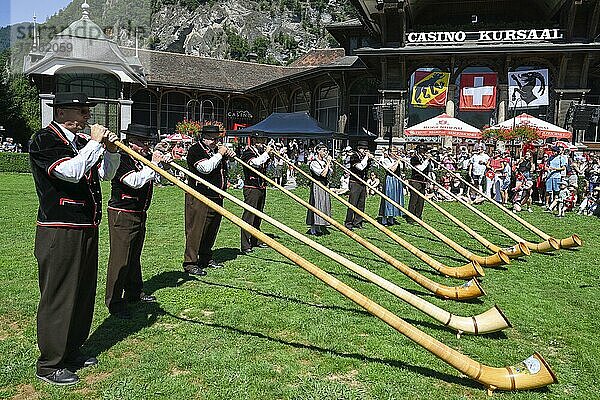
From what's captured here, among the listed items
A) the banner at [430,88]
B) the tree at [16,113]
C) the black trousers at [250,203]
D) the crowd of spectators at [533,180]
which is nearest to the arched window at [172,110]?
the tree at [16,113]

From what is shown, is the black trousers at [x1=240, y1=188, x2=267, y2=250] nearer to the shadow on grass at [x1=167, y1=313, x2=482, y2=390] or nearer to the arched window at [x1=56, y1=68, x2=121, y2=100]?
the shadow on grass at [x1=167, y1=313, x2=482, y2=390]

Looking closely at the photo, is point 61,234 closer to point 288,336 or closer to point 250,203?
point 288,336

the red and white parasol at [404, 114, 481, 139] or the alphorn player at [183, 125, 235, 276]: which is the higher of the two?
the red and white parasol at [404, 114, 481, 139]

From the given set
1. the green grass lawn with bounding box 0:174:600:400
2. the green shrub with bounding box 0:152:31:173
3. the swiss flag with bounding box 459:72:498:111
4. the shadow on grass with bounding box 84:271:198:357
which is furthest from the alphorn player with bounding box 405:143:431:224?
the green shrub with bounding box 0:152:31:173

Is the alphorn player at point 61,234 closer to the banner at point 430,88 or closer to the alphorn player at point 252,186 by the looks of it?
the alphorn player at point 252,186

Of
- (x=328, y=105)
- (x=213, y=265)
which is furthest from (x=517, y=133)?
(x=328, y=105)

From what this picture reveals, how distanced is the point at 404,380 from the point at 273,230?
8.36m

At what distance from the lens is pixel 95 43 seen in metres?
39.8

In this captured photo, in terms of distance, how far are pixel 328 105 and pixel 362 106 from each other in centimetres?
297

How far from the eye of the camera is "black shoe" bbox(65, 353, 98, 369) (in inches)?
189

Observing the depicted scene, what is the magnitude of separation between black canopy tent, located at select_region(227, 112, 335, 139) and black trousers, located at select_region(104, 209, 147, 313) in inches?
524

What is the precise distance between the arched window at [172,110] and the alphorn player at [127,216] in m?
37.3

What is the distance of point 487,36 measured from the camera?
83.0 feet

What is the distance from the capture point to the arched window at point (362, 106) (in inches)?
1282
